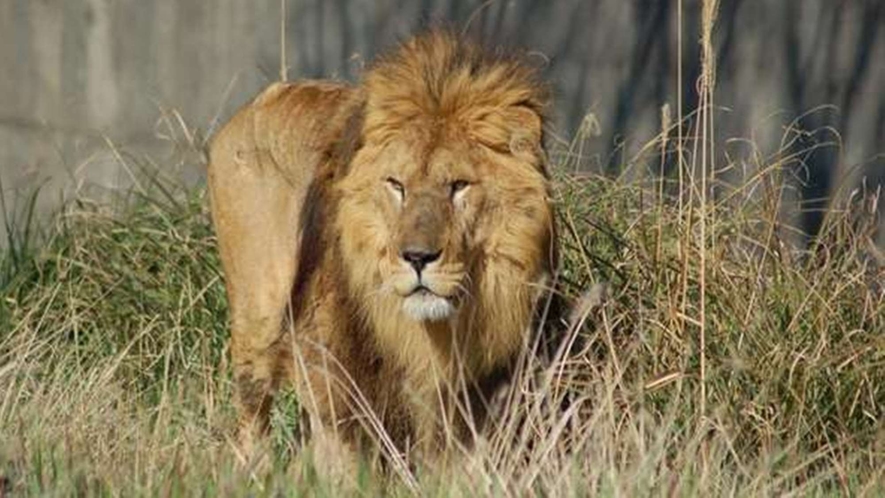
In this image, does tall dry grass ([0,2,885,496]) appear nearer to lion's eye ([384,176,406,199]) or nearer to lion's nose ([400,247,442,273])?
lion's nose ([400,247,442,273])

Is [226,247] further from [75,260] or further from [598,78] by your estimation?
[598,78]

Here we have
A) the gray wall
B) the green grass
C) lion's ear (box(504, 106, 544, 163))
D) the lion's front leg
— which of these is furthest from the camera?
the gray wall

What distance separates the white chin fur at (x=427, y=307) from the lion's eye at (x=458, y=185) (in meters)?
0.30

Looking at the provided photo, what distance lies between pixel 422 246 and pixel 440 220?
114 millimetres

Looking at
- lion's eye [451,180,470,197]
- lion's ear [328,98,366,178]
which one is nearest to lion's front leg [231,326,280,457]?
lion's ear [328,98,366,178]

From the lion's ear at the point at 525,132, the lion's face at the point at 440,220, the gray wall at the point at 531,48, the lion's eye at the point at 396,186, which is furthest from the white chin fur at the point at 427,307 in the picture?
the gray wall at the point at 531,48

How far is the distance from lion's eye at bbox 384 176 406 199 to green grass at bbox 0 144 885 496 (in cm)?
59

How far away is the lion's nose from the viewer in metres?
6.55

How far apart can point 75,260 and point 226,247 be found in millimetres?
1218

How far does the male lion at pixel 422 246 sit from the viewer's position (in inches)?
263

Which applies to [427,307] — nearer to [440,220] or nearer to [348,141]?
[440,220]

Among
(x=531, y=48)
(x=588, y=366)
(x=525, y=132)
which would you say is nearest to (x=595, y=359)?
(x=588, y=366)

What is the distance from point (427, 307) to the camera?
6.59m

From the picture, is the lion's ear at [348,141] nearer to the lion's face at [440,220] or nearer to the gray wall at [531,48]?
the lion's face at [440,220]
